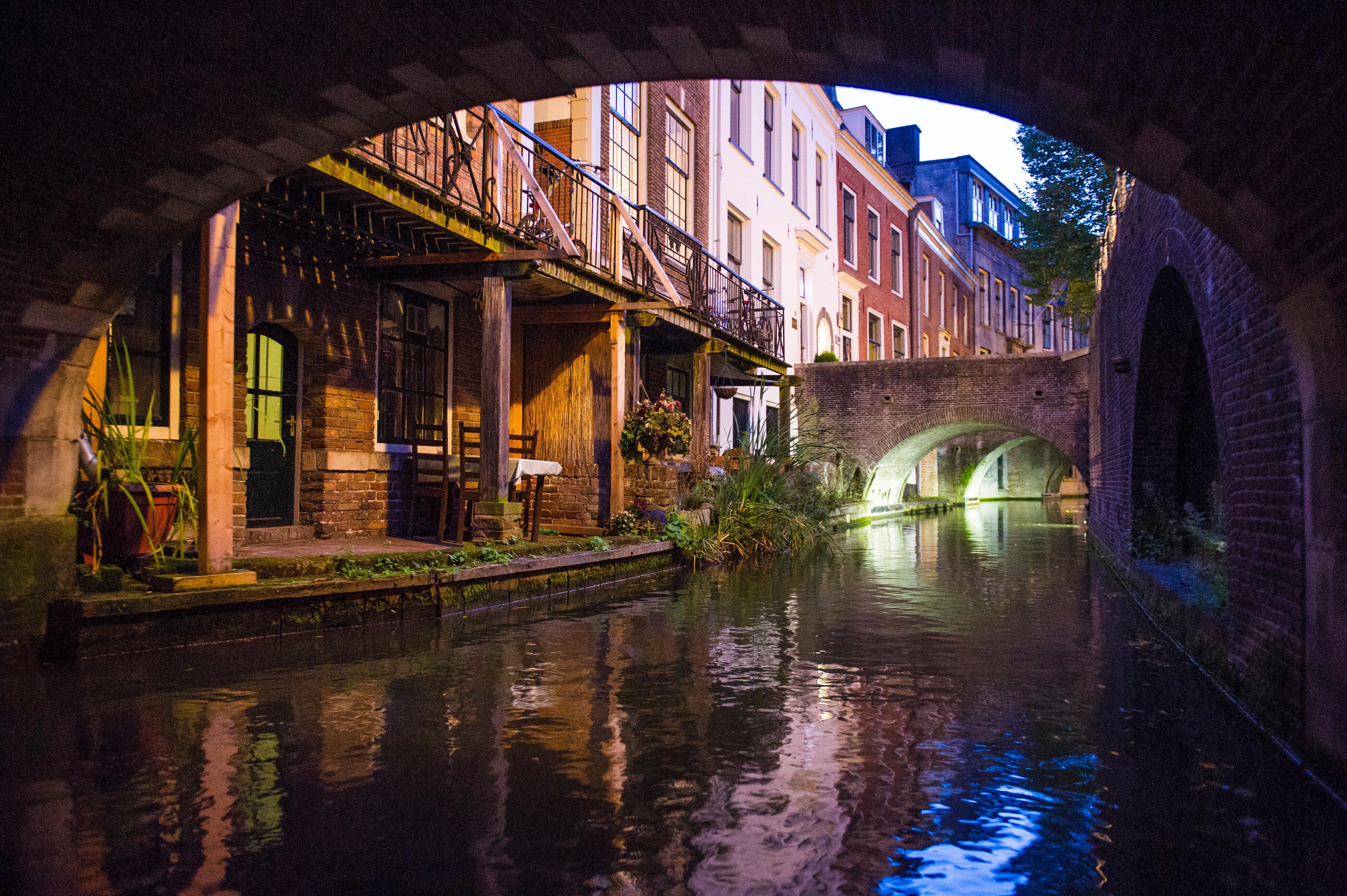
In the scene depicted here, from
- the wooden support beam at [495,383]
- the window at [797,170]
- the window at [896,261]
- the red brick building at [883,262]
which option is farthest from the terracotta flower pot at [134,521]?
the window at [896,261]

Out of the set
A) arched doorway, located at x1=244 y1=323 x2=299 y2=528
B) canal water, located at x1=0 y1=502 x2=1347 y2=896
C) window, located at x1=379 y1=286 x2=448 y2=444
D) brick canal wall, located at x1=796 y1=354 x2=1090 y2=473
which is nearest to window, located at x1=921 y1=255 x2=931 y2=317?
brick canal wall, located at x1=796 y1=354 x2=1090 y2=473

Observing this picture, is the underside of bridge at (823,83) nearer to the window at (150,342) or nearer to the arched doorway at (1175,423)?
the window at (150,342)

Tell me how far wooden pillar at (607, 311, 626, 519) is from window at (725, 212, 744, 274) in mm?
7415

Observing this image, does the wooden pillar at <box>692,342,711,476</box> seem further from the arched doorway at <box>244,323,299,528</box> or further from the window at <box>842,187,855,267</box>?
the window at <box>842,187,855,267</box>

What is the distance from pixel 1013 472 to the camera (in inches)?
1400

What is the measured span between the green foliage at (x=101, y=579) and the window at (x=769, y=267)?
49.0 ft

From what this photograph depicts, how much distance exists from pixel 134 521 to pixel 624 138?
9.74 meters

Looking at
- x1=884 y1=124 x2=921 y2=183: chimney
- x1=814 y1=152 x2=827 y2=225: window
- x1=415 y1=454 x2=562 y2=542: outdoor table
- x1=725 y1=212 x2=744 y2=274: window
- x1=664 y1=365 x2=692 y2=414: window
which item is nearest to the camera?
x1=415 y1=454 x2=562 y2=542: outdoor table

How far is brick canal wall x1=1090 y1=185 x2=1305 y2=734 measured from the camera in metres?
4.09

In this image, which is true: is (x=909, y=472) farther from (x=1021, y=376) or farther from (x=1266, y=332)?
(x=1266, y=332)

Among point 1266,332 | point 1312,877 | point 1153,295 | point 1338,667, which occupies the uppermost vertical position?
point 1153,295

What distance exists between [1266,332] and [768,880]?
3.38m

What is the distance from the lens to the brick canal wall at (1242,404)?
13.4 ft

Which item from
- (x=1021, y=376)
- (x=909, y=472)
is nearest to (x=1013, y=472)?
(x=909, y=472)
